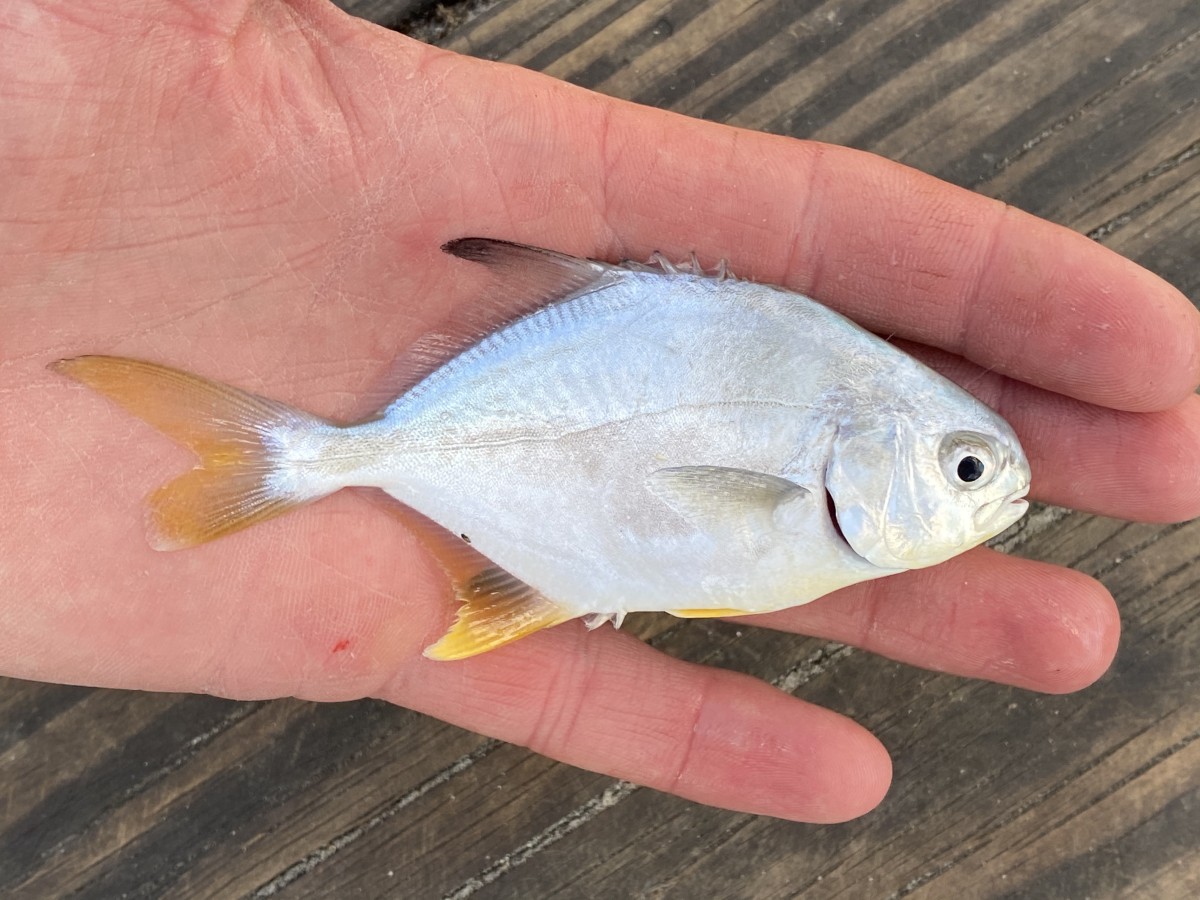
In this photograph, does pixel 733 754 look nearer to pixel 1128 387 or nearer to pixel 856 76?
pixel 1128 387

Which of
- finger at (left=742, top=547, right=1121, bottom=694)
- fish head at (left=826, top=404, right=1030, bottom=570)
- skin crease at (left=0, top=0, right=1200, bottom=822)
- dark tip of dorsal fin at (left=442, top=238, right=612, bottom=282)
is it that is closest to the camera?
fish head at (left=826, top=404, right=1030, bottom=570)

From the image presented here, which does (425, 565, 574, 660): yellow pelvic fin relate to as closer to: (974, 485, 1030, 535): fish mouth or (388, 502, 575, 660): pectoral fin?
(388, 502, 575, 660): pectoral fin

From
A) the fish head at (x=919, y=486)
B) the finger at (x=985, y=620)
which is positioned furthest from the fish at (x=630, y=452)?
the finger at (x=985, y=620)

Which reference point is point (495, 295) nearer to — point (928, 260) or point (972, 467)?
point (928, 260)

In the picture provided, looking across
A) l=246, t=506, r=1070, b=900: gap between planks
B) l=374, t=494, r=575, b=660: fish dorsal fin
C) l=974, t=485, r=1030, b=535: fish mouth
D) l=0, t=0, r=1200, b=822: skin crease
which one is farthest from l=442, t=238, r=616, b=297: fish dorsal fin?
l=246, t=506, r=1070, b=900: gap between planks

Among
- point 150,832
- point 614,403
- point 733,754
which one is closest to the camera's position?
point 614,403

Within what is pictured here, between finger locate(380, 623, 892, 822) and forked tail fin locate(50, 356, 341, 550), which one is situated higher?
forked tail fin locate(50, 356, 341, 550)

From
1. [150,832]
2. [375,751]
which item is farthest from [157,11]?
[150,832]

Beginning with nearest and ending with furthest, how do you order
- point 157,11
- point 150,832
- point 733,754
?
point 157,11 → point 733,754 → point 150,832
